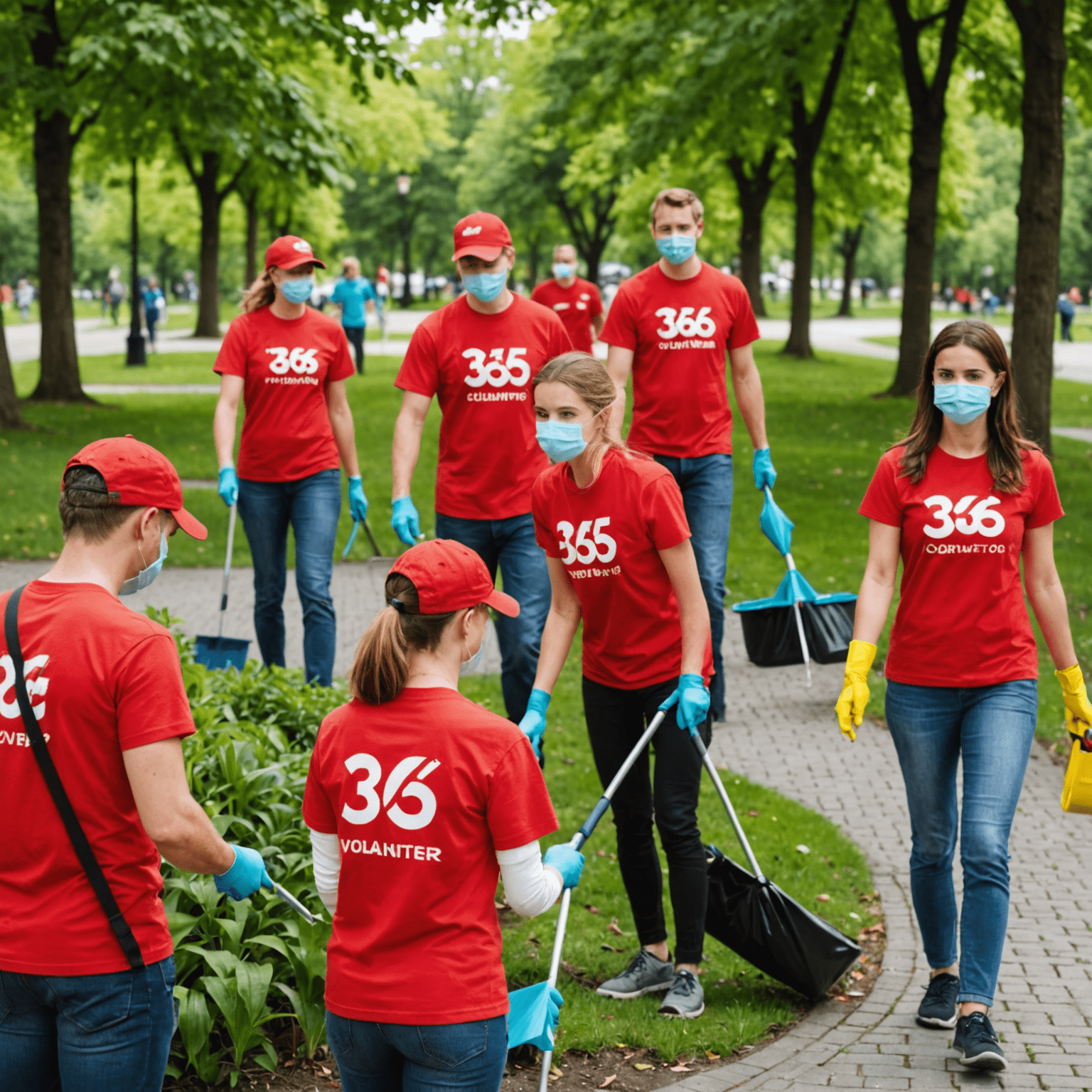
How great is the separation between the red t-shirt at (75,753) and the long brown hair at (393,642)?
35 centimetres

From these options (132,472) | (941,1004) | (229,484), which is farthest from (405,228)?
(132,472)

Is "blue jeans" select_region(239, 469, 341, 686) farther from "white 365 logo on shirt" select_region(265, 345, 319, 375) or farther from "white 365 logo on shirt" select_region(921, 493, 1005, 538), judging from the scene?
"white 365 logo on shirt" select_region(921, 493, 1005, 538)

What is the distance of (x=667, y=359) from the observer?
692 cm

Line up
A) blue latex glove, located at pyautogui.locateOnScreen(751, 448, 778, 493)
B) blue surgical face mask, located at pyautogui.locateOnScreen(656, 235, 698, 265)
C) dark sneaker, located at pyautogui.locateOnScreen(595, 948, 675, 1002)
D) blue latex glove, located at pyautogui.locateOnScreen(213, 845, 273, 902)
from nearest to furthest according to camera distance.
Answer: blue latex glove, located at pyautogui.locateOnScreen(213, 845, 273, 902) → dark sneaker, located at pyautogui.locateOnScreen(595, 948, 675, 1002) → blue surgical face mask, located at pyautogui.locateOnScreen(656, 235, 698, 265) → blue latex glove, located at pyautogui.locateOnScreen(751, 448, 778, 493)

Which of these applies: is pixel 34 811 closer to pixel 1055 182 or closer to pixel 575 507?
pixel 575 507

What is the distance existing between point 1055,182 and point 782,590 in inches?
328

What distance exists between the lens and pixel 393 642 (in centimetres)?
280

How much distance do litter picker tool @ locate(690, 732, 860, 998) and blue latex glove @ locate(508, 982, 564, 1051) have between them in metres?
1.29

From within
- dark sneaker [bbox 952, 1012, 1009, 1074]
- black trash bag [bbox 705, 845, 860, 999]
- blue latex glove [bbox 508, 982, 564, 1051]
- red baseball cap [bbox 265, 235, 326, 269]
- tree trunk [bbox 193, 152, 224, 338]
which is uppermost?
tree trunk [bbox 193, 152, 224, 338]

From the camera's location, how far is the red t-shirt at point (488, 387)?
6102 mm

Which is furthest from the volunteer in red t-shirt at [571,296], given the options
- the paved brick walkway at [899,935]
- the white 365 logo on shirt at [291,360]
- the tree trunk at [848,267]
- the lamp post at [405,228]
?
the tree trunk at [848,267]

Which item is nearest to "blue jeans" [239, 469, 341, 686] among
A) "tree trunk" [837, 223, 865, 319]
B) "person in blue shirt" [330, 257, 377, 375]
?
"person in blue shirt" [330, 257, 377, 375]

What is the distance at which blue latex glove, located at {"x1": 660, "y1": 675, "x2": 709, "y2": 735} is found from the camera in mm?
4301

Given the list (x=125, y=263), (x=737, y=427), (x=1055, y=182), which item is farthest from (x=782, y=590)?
(x=125, y=263)
